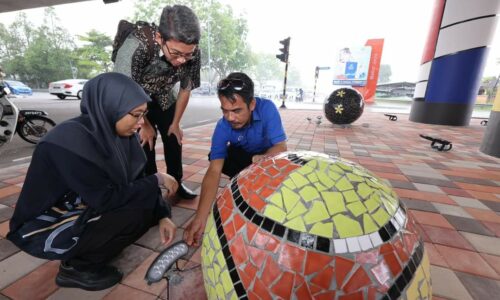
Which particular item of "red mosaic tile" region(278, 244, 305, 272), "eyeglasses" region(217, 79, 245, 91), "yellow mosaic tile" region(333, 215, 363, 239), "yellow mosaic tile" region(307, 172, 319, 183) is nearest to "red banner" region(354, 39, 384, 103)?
"eyeglasses" region(217, 79, 245, 91)

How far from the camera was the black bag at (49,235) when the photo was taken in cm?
131

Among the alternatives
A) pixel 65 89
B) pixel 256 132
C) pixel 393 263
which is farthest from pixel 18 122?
pixel 65 89

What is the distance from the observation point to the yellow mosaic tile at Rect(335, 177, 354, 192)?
2.48ft

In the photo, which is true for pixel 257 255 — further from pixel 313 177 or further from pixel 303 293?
pixel 313 177

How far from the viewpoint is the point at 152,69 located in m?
1.85

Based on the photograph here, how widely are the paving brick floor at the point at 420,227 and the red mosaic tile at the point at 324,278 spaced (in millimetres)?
606

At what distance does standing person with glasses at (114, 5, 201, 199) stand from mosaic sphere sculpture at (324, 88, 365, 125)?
568 cm

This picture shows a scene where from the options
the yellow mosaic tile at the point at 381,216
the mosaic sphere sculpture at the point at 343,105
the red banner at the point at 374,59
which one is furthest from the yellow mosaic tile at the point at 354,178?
the red banner at the point at 374,59

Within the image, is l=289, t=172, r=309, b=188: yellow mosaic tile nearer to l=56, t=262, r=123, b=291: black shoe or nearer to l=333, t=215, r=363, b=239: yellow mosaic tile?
l=333, t=215, r=363, b=239: yellow mosaic tile

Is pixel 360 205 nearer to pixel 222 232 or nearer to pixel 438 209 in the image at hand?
pixel 222 232

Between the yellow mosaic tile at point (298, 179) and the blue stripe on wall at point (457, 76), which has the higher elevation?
the blue stripe on wall at point (457, 76)

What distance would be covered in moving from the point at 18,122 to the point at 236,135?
4631 mm

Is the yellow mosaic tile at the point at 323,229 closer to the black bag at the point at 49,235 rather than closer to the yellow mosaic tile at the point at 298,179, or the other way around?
the yellow mosaic tile at the point at 298,179

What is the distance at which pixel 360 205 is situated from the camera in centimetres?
72
